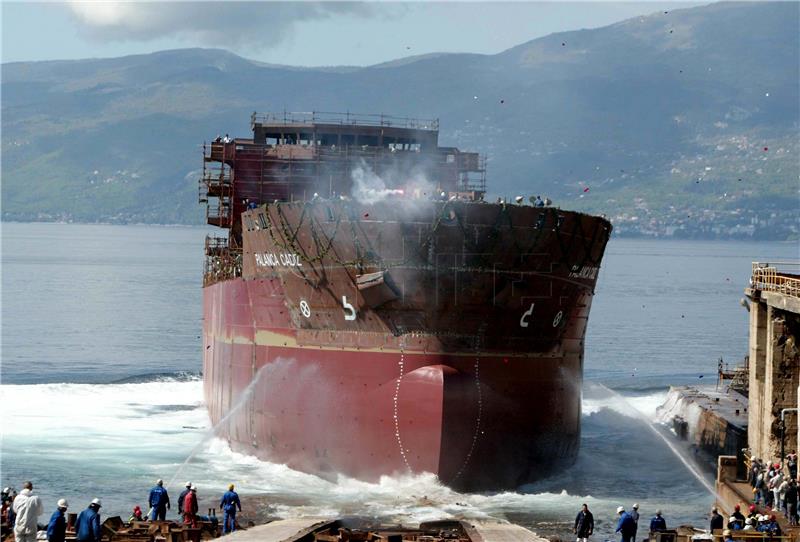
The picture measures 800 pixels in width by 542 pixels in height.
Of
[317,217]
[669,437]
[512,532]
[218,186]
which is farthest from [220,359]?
[512,532]

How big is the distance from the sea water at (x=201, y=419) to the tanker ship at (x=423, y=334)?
0.93 meters

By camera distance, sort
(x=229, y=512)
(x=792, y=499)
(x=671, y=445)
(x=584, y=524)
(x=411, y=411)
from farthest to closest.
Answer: (x=671, y=445), (x=411, y=411), (x=792, y=499), (x=229, y=512), (x=584, y=524)

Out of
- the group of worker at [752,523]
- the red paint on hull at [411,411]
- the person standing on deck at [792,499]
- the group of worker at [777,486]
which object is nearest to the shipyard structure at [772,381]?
the group of worker at [777,486]

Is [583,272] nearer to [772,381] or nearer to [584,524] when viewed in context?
[772,381]

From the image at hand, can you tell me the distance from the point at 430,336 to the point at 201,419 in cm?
2090

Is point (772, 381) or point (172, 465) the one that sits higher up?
point (772, 381)

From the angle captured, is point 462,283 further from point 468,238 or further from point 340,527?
point 340,527

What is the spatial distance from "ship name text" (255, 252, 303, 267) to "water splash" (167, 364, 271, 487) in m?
3.14

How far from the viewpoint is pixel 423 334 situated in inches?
1506

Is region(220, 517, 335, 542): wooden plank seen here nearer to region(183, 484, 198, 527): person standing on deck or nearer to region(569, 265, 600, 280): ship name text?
region(183, 484, 198, 527): person standing on deck

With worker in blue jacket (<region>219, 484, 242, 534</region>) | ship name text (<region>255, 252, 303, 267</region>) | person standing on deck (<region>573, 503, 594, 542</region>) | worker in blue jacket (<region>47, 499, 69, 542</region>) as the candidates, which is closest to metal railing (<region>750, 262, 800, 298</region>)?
person standing on deck (<region>573, 503, 594, 542</region>)

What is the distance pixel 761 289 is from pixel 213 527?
16.9 metres

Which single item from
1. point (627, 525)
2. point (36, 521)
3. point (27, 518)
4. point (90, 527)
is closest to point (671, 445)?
point (627, 525)

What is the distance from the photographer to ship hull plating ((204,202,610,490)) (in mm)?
37812
